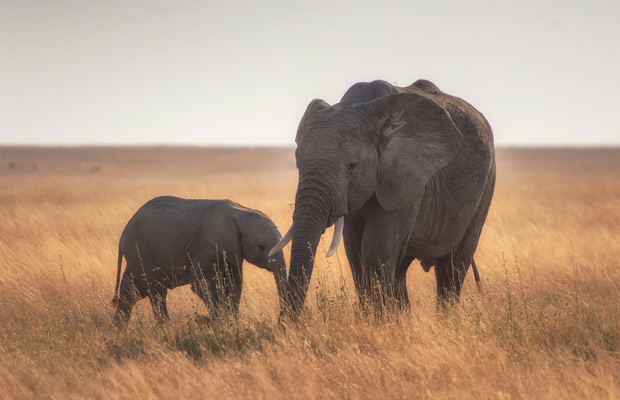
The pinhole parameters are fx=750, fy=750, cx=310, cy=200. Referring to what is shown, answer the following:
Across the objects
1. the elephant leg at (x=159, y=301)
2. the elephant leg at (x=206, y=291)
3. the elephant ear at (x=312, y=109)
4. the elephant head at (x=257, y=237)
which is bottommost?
the elephant leg at (x=159, y=301)

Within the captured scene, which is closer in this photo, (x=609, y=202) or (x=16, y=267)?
(x=16, y=267)

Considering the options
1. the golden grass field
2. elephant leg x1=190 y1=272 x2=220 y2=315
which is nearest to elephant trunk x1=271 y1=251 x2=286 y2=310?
the golden grass field

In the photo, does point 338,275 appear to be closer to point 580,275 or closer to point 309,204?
point 580,275

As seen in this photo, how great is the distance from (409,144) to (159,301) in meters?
3.08

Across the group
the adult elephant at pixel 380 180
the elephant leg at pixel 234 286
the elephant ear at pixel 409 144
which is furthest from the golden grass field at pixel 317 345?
the elephant ear at pixel 409 144

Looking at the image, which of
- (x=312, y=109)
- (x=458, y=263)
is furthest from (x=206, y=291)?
(x=458, y=263)

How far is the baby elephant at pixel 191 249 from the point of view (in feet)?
24.7

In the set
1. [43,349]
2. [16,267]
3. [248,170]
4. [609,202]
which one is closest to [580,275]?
[43,349]

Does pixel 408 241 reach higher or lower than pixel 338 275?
higher

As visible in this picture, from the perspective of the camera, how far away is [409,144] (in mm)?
6074

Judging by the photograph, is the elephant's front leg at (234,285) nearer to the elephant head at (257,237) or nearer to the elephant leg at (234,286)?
the elephant leg at (234,286)

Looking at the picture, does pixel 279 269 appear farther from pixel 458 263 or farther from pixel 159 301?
pixel 458 263

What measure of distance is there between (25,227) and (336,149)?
35.9 feet

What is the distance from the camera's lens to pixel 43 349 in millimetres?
6172
